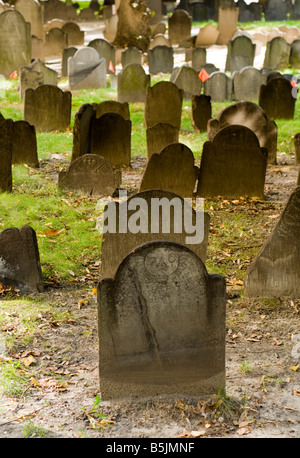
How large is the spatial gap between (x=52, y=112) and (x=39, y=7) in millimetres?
13134

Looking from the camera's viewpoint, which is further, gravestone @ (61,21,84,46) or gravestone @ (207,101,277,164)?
gravestone @ (61,21,84,46)

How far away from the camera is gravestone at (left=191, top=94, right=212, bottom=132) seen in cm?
1249

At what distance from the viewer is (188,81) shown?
52.4 ft

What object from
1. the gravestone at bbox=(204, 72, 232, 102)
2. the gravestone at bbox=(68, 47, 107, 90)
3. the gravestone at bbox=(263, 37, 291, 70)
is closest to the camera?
the gravestone at bbox=(204, 72, 232, 102)

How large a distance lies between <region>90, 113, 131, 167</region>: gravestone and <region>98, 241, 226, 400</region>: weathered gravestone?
6.13 m

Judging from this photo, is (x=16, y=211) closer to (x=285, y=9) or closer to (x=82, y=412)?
(x=82, y=412)

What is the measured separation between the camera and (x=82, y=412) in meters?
4.11

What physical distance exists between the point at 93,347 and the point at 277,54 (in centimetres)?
1809

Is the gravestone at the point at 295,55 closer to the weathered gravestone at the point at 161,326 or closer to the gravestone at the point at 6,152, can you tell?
the gravestone at the point at 6,152

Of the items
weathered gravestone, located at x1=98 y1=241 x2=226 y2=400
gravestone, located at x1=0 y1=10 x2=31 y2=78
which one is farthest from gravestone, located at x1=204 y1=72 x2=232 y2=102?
weathered gravestone, located at x1=98 y1=241 x2=226 y2=400

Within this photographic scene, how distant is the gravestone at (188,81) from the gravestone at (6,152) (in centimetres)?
821

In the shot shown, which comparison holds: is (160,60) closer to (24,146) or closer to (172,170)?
(24,146)

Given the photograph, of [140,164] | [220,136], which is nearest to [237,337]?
[220,136]

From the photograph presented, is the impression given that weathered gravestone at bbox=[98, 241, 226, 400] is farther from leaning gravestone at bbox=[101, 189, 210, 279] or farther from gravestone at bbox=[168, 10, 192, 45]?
gravestone at bbox=[168, 10, 192, 45]
